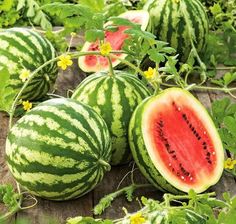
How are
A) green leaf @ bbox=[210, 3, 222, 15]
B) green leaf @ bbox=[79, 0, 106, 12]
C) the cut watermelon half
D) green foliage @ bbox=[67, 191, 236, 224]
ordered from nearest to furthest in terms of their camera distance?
green foliage @ bbox=[67, 191, 236, 224] < the cut watermelon half < green leaf @ bbox=[79, 0, 106, 12] < green leaf @ bbox=[210, 3, 222, 15]

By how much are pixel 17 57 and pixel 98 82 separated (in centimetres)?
39

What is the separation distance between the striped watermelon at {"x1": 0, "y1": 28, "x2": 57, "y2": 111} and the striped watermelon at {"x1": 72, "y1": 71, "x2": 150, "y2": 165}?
0.28m

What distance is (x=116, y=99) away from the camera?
2.43 metres

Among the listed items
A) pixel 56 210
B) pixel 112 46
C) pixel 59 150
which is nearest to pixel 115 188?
pixel 56 210

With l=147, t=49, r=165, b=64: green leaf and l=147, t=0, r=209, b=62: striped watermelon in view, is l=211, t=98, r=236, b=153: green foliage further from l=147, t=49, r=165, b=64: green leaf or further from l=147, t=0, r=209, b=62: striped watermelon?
l=147, t=0, r=209, b=62: striped watermelon

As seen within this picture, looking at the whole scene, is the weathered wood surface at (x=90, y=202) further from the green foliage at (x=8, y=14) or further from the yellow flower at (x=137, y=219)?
the green foliage at (x=8, y=14)

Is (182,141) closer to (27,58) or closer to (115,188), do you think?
(115,188)

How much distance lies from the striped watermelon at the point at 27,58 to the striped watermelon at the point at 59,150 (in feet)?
1.29

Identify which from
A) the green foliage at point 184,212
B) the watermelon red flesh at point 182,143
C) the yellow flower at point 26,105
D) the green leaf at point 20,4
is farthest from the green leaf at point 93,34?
the green leaf at point 20,4

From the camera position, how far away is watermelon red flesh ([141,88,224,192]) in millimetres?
2342

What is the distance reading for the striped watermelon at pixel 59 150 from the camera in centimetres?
222

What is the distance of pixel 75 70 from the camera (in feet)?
10.4

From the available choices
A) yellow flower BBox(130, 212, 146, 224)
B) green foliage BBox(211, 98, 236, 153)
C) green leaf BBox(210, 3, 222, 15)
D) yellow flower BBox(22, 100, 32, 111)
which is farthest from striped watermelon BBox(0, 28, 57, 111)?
green leaf BBox(210, 3, 222, 15)

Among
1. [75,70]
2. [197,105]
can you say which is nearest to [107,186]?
[197,105]
